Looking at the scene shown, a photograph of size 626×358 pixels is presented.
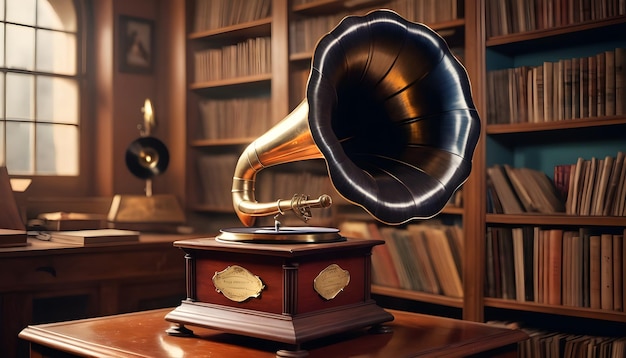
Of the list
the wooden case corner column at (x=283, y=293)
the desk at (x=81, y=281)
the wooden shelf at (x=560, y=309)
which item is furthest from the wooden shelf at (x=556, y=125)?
the desk at (x=81, y=281)

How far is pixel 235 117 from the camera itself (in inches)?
146

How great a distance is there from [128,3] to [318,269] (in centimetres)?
268

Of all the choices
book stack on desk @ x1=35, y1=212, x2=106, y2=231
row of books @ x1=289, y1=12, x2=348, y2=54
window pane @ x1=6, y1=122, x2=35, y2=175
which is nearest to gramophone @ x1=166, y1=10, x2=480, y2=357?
row of books @ x1=289, y1=12, x2=348, y2=54

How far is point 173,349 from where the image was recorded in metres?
1.57

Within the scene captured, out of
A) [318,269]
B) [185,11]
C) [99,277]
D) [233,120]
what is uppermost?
[185,11]

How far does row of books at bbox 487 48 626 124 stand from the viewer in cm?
240

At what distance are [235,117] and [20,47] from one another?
1.10 meters

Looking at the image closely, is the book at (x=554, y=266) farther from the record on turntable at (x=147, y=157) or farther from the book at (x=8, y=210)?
the book at (x=8, y=210)

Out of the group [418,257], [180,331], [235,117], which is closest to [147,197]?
[235,117]

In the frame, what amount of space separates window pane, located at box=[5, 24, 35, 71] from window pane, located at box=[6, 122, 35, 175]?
0.96 feet

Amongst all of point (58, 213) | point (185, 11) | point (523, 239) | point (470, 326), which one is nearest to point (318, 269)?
point (470, 326)

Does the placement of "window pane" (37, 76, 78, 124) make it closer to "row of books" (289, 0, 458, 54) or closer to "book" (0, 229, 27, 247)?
"book" (0, 229, 27, 247)

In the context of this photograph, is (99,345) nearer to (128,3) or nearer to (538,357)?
(538,357)

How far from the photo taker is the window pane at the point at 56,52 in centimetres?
375
